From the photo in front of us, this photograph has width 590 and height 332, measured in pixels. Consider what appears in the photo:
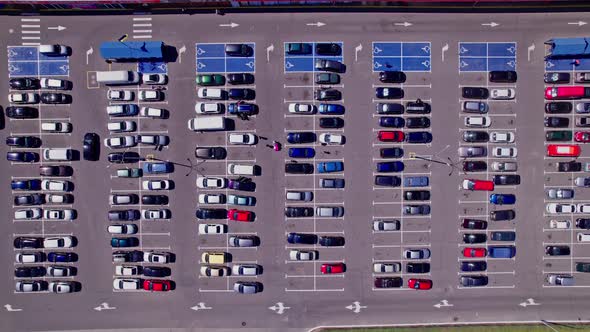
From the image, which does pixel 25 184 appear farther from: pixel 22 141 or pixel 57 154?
pixel 57 154

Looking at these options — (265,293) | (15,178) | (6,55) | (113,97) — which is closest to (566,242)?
(265,293)

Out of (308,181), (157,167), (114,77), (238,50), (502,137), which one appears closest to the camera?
(114,77)

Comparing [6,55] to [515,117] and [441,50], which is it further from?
[515,117]

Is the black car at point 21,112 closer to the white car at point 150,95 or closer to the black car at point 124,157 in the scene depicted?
the black car at point 124,157

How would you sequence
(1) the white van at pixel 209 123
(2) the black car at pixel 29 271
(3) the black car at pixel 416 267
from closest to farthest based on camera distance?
(1) the white van at pixel 209 123
(3) the black car at pixel 416 267
(2) the black car at pixel 29 271

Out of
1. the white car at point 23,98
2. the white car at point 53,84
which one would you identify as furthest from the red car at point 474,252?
the white car at point 23,98

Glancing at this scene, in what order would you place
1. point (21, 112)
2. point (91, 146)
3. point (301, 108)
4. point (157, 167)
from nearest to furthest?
1. point (301, 108)
2. point (21, 112)
3. point (91, 146)
4. point (157, 167)

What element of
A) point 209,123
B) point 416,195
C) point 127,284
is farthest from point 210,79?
point 416,195

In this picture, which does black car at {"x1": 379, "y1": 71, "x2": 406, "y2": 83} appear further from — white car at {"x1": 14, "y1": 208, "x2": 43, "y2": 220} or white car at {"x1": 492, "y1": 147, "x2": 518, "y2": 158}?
white car at {"x1": 14, "y1": 208, "x2": 43, "y2": 220}

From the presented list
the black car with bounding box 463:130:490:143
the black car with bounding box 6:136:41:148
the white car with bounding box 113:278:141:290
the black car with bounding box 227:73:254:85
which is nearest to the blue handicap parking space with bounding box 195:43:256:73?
the black car with bounding box 227:73:254:85
